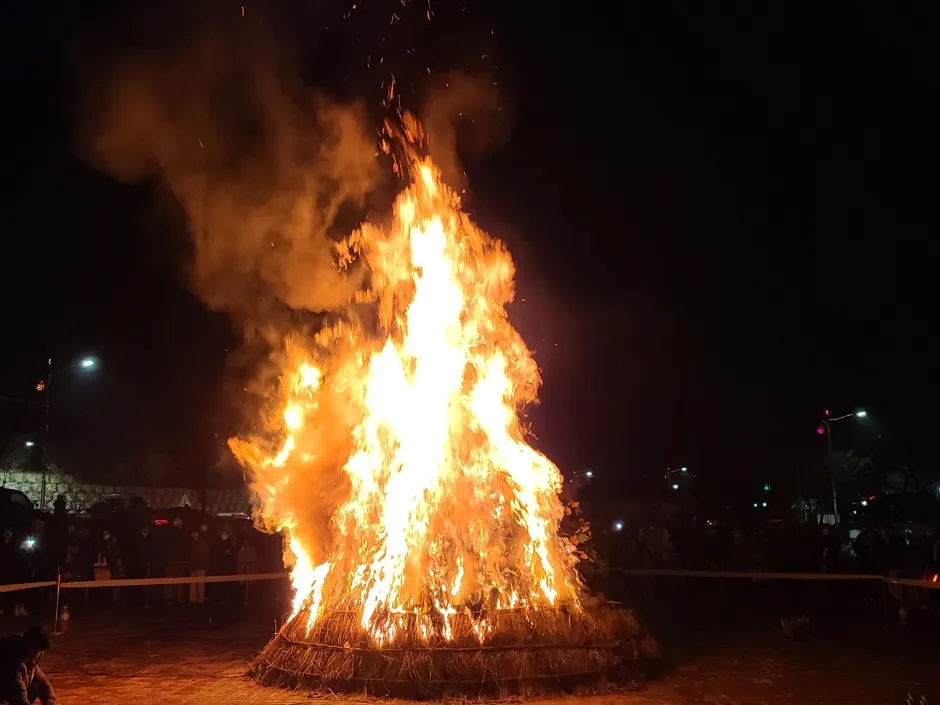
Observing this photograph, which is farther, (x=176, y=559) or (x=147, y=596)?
(x=147, y=596)

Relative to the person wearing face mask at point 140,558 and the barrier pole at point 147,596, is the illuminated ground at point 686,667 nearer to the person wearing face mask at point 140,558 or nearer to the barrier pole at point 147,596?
the barrier pole at point 147,596

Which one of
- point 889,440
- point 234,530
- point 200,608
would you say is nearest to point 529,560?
point 200,608

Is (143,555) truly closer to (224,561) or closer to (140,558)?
(140,558)

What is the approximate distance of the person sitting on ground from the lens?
723 cm

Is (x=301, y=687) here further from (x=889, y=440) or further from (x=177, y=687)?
(x=889, y=440)

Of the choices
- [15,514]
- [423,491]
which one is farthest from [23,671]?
[15,514]

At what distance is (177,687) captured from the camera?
9.32m

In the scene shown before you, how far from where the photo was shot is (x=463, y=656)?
Answer: 8.77m

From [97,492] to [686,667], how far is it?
31136mm

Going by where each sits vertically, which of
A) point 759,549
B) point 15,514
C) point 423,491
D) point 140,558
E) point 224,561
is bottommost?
point 759,549

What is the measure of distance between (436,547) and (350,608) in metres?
1.26

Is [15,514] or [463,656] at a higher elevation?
[15,514]

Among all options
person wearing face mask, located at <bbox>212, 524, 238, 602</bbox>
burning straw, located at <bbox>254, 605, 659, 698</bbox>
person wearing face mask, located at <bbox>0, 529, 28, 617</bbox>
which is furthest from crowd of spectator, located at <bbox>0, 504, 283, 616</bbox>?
burning straw, located at <bbox>254, 605, 659, 698</bbox>

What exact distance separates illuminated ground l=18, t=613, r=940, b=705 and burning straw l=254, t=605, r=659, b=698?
1.28 feet
